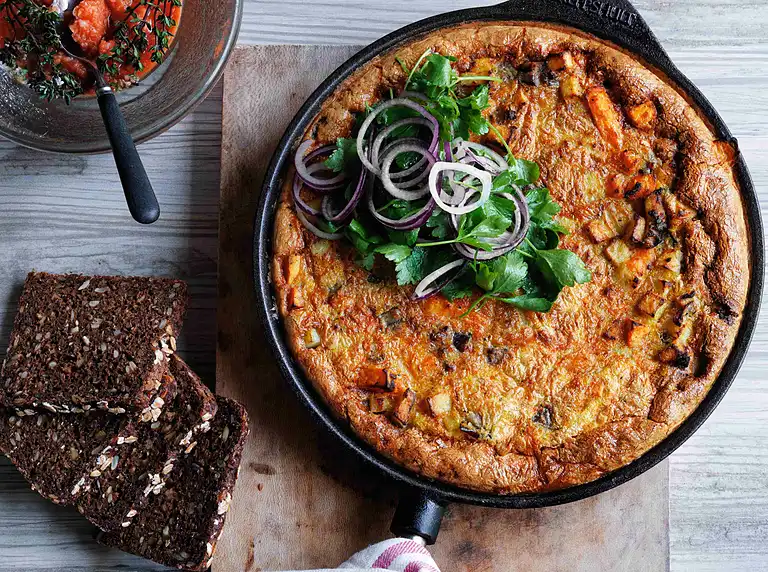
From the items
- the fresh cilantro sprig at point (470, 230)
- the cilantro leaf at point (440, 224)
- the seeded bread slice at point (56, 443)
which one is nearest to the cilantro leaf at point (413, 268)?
the fresh cilantro sprig at point (470, 230)

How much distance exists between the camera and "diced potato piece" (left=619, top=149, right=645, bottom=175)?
3.45 m

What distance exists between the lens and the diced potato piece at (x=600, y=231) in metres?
3.43

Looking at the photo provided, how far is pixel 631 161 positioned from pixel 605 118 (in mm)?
221

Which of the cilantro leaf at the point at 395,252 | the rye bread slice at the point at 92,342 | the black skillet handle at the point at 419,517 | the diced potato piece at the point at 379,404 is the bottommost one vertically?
the black skillet handle at the point at 419,517

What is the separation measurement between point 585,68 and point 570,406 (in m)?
1.49

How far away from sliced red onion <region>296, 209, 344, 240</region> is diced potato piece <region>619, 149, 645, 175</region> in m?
1.27

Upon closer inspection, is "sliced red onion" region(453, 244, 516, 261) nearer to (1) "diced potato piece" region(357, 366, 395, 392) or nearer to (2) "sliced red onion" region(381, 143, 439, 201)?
(2) "sliced red onion" region(381, 143, 439, 201)

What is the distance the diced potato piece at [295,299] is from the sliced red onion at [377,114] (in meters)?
0.63

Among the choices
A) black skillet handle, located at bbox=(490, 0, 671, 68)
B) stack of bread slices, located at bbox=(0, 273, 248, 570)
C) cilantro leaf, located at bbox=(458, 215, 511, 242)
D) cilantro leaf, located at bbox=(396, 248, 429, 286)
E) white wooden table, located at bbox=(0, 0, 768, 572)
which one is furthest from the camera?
white wooden table, located at bbox=(0, 0, 768, 572)

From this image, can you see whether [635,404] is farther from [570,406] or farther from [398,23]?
[398,23]

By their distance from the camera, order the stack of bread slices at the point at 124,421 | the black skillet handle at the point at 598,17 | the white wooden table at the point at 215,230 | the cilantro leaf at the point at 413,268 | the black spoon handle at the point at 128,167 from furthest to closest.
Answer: the white wooden table at the point at 215,230 < the stack of bread slices at the point at 124,421 < the black skillet handle at the point at 598,17 < the black spoon handle at the point at 128,167 < the cilantro leaf at the point at 413,268

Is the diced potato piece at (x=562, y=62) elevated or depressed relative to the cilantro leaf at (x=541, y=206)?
elevated

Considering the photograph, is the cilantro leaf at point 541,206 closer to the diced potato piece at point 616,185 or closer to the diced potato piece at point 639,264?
the diced potato piece at point 616,185

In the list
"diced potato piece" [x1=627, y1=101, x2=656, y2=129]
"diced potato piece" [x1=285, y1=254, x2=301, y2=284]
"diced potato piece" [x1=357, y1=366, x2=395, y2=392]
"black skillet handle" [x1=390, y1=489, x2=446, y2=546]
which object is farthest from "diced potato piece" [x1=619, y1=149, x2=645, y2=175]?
"black skillet handle" [x1=390, y1=489, x2=446, y2=546]
